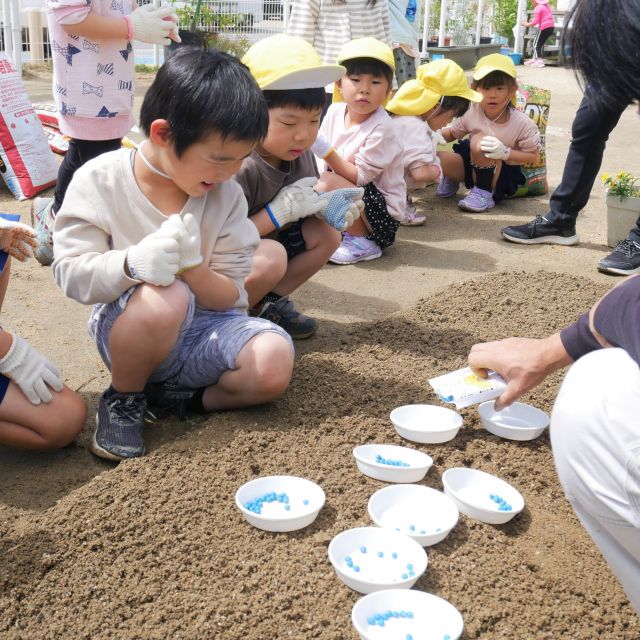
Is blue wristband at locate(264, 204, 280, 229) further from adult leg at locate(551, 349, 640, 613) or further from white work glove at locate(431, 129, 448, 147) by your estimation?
white work glove at locate(431, 129, 448, 147)

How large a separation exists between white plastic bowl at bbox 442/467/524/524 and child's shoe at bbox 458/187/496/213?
3.27 m

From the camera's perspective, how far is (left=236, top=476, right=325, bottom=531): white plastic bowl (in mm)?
1867

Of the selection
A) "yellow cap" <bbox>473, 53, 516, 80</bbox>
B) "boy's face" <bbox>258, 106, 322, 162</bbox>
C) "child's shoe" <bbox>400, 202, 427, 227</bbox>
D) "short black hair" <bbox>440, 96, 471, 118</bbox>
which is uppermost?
"yellow cap" <bbox>473, 53, 516, 80</bbox>

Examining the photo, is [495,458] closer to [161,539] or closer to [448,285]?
[161,539]

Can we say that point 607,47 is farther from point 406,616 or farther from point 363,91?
point 363,91

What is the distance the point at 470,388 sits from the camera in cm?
213

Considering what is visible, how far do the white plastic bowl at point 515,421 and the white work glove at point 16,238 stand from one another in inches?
55.2

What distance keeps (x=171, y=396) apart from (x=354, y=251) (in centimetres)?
180

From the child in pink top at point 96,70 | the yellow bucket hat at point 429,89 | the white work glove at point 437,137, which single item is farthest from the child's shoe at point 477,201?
the child in pink top at point 96,70

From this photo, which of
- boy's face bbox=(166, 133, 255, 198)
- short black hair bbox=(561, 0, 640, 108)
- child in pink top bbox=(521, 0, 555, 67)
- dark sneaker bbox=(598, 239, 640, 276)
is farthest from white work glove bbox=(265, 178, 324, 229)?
child in pink top bbox=(521, 0, 555, 67)

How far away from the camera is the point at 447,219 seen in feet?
16.4

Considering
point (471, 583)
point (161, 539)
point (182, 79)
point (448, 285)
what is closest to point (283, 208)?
point (182, 79)

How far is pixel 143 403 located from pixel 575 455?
130 cm

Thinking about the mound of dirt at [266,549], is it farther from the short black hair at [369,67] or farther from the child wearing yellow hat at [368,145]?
the short black hair at [369,67]
